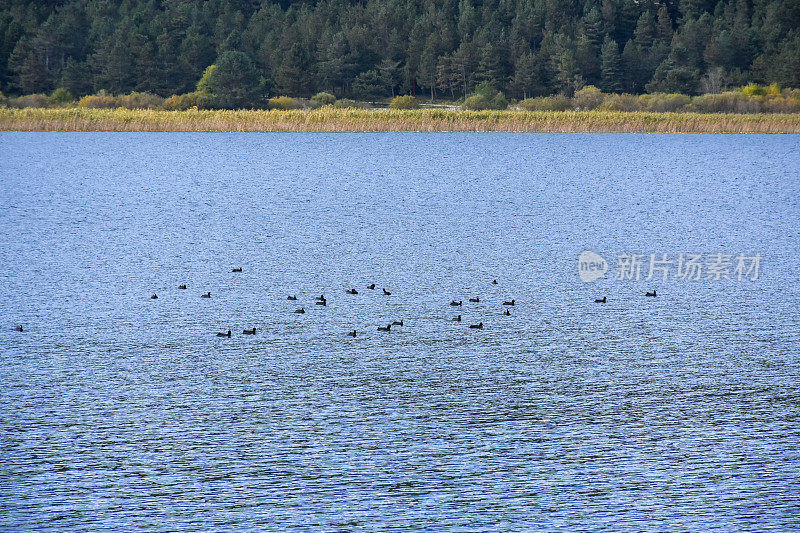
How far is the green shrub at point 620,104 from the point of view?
4092 inches

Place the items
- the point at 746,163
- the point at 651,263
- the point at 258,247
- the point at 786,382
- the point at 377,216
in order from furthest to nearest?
1. the point at 746,163
2. the point at 377,216
3. the point at 258,247
4. the point at 651,263
5. the point at 786,382

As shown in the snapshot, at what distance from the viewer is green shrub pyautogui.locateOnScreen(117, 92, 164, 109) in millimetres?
106500

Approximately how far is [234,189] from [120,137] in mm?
52977

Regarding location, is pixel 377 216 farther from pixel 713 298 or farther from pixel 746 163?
pixel 746 163

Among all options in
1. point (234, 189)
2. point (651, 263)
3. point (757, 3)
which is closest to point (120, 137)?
point (234, 189)

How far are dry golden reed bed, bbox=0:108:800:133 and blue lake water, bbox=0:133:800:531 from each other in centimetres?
4595

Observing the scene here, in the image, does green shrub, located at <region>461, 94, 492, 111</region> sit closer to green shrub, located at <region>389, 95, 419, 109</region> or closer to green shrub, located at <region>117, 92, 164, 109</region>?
green shrub, located at <region>389, 95, 419, 109</region>

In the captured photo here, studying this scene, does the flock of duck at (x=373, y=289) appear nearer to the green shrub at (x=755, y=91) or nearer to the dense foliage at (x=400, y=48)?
the dense foliage at (x=400, y=48)

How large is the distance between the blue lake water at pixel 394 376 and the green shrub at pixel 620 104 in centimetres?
7316

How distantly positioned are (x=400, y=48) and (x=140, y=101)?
48350 millimetres

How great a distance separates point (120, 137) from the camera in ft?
305

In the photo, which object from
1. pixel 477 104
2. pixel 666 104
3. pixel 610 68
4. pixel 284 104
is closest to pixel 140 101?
pixel 284 104

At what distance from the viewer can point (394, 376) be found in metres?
14.1

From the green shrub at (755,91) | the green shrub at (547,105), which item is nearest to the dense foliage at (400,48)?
the green shrub at (547,105)
